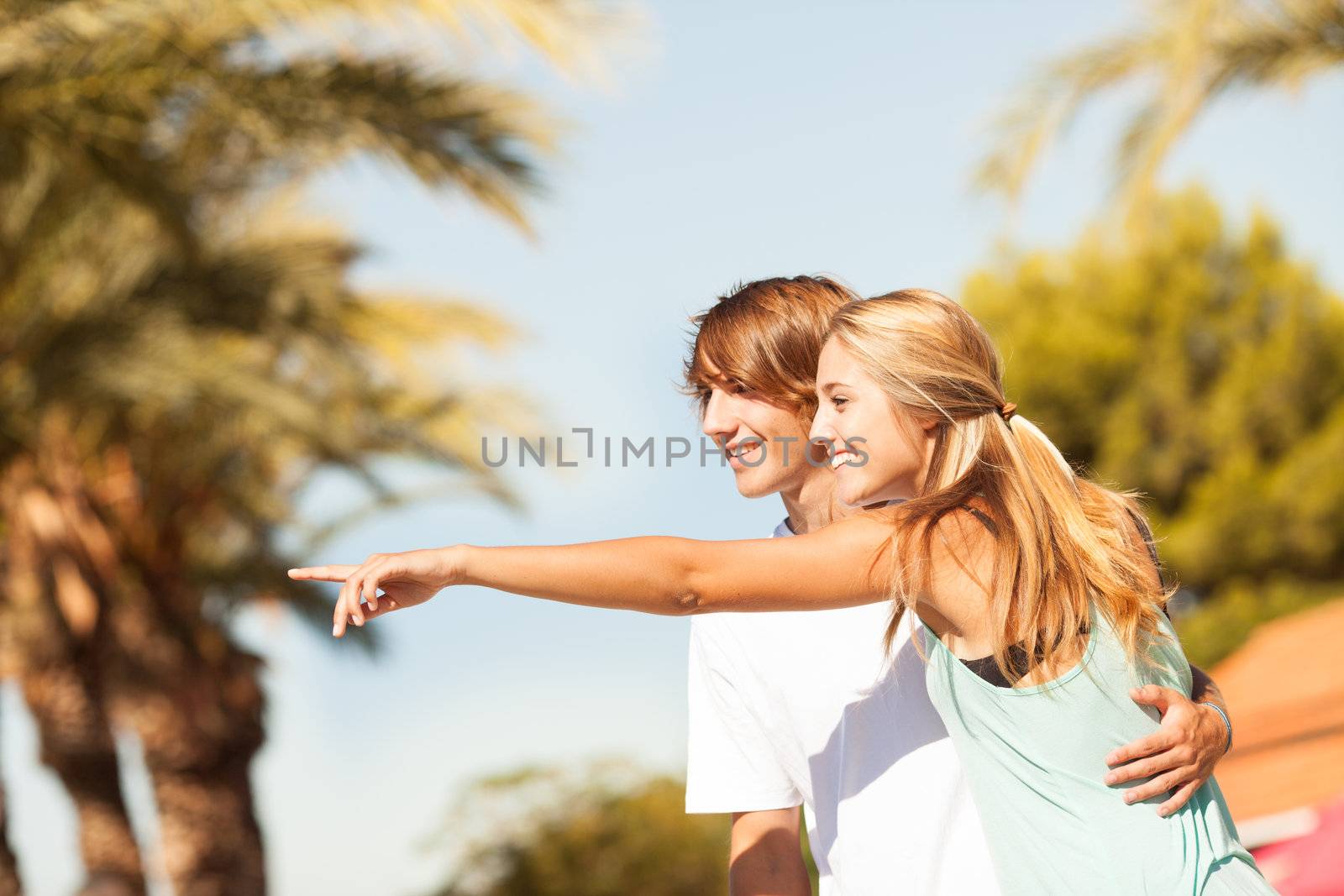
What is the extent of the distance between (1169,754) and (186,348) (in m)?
6.42

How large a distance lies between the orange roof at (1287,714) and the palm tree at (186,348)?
5.82m

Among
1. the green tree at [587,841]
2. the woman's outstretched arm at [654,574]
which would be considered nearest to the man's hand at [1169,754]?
the woman's outstretched arm at [654,574]

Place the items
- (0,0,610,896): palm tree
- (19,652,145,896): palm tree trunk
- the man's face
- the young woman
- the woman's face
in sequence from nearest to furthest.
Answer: the young woman
the woman's face
the man's face
(0,0,610,896): palm tree
(19,652,145,896): palm tree trunk

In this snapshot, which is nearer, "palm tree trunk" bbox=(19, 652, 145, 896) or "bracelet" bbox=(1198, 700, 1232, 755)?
"bracelet" bbox=(1198, 700, 1232, 755)

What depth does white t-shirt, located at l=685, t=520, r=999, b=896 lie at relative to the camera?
195 centimetres

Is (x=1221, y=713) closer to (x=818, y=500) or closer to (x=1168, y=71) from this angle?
(x=818, y=500)

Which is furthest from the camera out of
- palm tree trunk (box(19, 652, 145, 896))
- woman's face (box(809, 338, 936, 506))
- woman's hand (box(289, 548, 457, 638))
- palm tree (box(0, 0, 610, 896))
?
palm tree trunk (box(19, 652, 145, 896))

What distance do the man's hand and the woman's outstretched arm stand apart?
14.8 inches

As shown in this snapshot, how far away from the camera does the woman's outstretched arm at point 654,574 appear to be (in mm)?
1605

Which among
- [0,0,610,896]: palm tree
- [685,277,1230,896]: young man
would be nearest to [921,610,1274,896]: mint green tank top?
[685,277,1230,896]: young man

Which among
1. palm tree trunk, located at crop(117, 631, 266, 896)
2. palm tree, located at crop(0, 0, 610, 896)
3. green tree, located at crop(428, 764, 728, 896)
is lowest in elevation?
green tree, located at crop(428, 764, 728, 896)

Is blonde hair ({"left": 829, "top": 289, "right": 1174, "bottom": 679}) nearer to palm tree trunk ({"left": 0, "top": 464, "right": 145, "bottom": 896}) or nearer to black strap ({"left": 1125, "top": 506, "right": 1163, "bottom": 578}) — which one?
black strap ({"left": 1125, "top": 506, "right": 1163, "bottom": 578})

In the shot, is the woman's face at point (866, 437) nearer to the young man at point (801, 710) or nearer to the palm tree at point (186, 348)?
the young man at point (801, 710)

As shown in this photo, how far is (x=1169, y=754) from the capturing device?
178 centimetres
